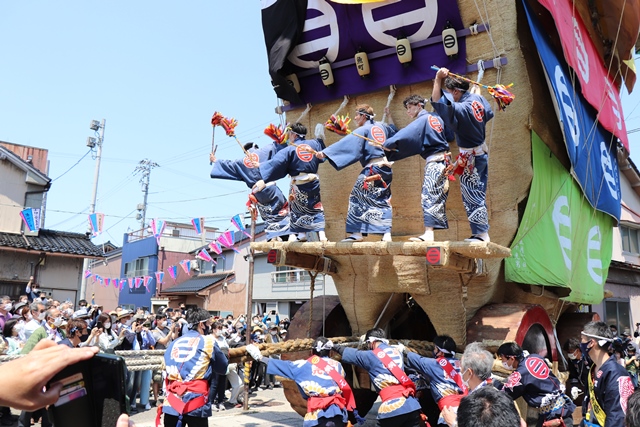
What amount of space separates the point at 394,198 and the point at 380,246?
4.69 ft

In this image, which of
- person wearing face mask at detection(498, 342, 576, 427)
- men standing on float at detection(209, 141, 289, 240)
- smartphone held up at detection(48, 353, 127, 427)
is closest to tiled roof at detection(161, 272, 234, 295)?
men standing on float at detection(209, 141, 289, 240)

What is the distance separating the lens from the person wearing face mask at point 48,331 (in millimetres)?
6367

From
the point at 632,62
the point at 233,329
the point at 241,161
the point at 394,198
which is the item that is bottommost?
the point at 233,329

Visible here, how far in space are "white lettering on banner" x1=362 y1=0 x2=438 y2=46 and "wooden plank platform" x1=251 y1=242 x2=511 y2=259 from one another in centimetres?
263

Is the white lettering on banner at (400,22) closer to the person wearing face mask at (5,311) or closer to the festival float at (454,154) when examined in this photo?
the festival float at (454,154)

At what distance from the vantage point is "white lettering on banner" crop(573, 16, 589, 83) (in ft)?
22.9

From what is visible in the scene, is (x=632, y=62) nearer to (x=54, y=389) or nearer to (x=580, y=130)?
(x=580, y=130)

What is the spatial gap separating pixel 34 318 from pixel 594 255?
873 cm

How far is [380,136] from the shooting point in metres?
5.73

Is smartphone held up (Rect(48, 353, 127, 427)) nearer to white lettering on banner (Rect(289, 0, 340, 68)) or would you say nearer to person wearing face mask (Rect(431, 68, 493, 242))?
person wearing face mask (Rect(431, 68, 493, 242))

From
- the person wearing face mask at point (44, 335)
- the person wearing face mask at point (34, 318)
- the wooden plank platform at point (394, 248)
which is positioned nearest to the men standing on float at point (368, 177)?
the wooden plank platform at point (394, 248)

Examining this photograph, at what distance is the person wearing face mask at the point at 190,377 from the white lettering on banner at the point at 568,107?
4.77 m

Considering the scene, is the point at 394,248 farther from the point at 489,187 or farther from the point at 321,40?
the point at 321,40

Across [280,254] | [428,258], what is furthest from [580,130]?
[280,254]
